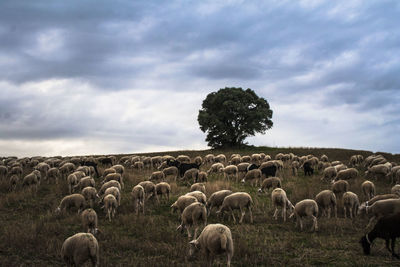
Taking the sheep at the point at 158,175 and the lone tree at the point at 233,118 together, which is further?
the lone tree at the point at 233,118

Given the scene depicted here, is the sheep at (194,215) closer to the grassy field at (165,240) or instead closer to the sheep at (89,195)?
the grassy field at (165,240)

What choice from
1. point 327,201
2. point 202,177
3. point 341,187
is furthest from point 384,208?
point 202,177

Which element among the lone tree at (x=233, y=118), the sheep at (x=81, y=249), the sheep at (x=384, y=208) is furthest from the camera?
the lone tree at (x=233, y=118)

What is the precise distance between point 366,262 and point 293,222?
191 inches

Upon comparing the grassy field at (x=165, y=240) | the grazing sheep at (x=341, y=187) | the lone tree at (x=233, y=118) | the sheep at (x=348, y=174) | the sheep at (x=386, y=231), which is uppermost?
the lone tree at (x=233, y=118)

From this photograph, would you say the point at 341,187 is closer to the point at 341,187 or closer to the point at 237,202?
the point at 341,187

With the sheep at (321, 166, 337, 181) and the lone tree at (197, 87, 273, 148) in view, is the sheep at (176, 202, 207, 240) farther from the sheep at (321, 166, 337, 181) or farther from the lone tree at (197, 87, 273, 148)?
the lone tree at (197, 87, 273, 148)

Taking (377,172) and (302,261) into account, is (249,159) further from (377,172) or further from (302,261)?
(302,261)

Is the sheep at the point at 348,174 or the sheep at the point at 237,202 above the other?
the sheep at the point at 348,174

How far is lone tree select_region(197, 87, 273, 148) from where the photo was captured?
55.5 m

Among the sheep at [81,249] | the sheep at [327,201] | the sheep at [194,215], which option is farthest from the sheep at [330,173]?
the sheep at [81,249]

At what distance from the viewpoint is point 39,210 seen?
667 inches

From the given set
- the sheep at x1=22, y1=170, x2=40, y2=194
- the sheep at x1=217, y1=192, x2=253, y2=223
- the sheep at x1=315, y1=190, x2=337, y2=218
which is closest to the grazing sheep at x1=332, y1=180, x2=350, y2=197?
the sheep at x1=315, y1=190, x2=337, y2=218

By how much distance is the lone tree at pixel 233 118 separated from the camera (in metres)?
55.5
